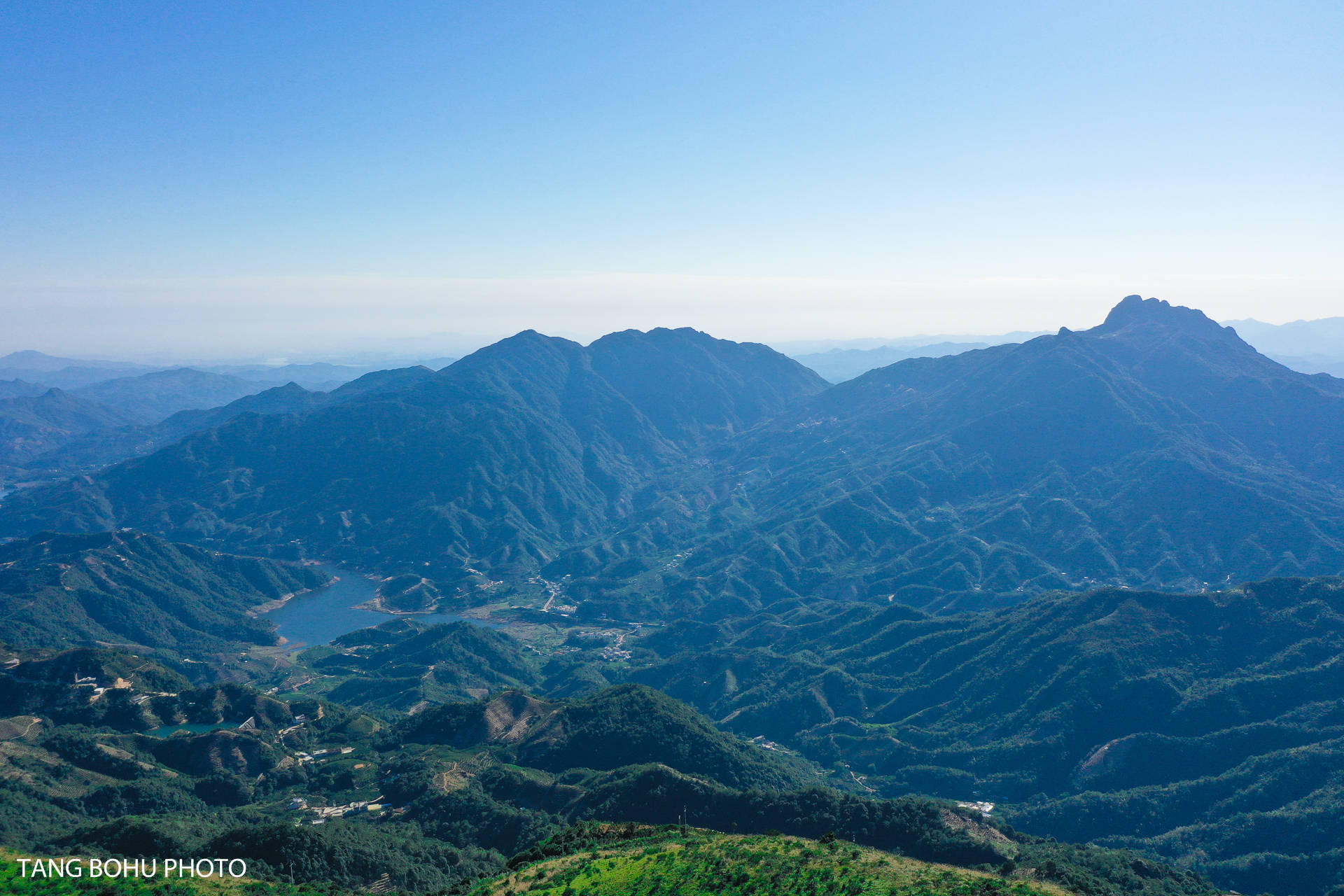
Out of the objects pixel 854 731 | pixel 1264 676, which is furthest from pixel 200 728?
pixel 1264 676

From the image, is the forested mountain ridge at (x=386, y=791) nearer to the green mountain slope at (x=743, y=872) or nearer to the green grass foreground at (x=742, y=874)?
the green mountain slope at (x=743, y=872)

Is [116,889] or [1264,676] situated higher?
[116,889]

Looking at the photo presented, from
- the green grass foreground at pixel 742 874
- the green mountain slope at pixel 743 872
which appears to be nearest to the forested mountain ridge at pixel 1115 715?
the green mountain slope at pixel 743 872

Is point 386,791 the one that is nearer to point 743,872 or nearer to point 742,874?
point 743,872

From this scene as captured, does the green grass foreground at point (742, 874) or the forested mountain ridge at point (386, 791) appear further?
the forested mountain ridge at point (386, 791)

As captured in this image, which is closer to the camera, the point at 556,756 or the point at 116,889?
the point at 116,889

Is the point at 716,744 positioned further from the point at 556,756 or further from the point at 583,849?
the point at 583,849

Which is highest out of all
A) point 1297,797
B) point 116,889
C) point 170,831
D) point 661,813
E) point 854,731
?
point 116,889

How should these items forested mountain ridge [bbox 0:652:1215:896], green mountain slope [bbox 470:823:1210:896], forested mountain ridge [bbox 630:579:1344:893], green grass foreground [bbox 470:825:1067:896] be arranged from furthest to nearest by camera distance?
1. forested mountain ridge [bbox 630:579:1344:893]
2. forested mountain ridge [bbox 0:652:1215:896]
3. green mountain slope [bbox 470:823:1210:896]
4. green grass foreground [bbox 470:825:1067:896]

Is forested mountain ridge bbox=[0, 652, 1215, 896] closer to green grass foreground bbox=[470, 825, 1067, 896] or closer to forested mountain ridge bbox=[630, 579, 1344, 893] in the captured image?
green grass foreground bbox=[470, 825, 1067, 896]

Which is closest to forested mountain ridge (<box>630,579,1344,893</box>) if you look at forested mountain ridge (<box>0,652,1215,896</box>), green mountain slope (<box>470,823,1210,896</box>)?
forested mountain ridge (<box>0,652,1215,896</box>)

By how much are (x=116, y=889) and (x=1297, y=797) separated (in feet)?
471

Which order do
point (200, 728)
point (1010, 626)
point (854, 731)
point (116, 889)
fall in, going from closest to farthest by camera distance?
point (116, 889), point (200, 728), point (854, 731), point (1010, 626)

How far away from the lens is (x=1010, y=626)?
563ft
